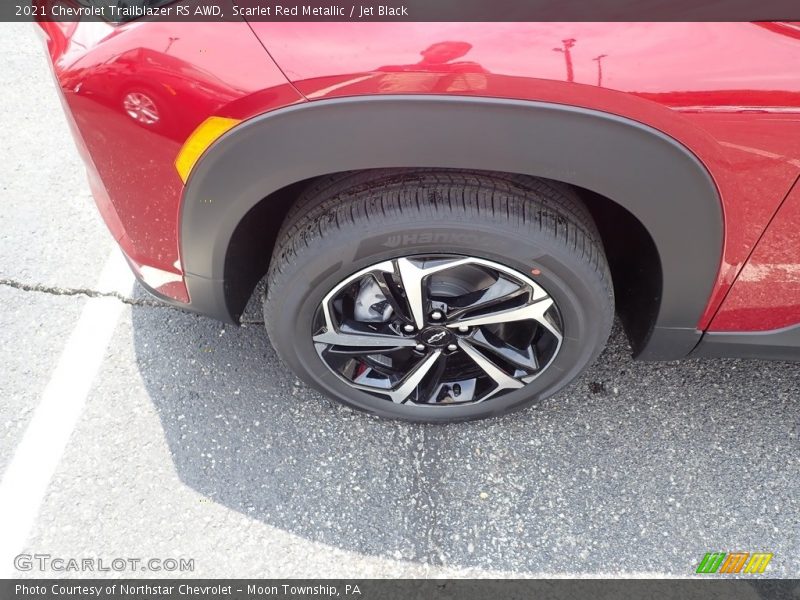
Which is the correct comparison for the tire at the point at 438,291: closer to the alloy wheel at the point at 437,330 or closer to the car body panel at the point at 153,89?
the alloy wheel at the point at 437,330

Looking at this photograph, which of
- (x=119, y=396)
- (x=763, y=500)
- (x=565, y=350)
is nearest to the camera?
(x=565, y=350)

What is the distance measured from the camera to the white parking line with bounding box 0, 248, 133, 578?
6.01 feet

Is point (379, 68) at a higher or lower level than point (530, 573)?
higher

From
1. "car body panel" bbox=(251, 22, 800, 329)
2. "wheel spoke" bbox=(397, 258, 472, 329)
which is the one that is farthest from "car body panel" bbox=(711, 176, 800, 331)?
"wheel spoke" bbox=(397, 258, 472, 329)

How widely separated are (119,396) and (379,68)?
1.41 metres

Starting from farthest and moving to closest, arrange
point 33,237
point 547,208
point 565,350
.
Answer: point 33,237
point 565,350
point 547,208

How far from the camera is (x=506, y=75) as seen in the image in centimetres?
121

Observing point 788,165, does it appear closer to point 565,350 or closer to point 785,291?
point 785,291

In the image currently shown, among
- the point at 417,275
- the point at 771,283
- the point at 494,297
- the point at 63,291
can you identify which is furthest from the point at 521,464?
the point at 63,291

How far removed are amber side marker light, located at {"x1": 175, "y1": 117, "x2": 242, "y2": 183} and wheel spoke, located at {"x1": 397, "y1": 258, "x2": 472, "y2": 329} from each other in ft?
1.62

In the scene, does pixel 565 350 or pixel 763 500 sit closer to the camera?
pixel 565 350

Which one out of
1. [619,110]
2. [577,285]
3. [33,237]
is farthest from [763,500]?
[33,237]

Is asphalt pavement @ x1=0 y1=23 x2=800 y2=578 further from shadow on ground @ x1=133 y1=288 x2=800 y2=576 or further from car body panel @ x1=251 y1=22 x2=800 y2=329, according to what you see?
car body panel @ x1=251 y1=22 x2=800 y2=329

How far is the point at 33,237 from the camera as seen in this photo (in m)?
2.49
